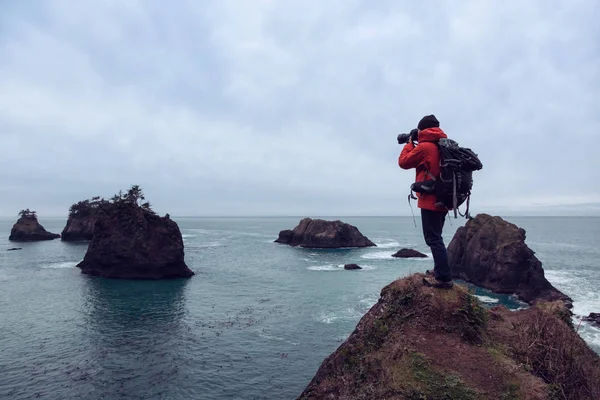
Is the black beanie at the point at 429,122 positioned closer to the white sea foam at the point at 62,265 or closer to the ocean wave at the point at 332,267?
the ocean wave at the point at 332,267

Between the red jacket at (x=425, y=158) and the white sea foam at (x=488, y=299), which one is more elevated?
the red jacket at (x=425, y=158)

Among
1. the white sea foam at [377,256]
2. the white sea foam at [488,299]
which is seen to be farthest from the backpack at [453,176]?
the white sea foam at [377,256]

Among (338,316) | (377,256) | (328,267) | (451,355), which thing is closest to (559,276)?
(377,256)

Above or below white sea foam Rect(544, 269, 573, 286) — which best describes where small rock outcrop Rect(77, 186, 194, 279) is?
above

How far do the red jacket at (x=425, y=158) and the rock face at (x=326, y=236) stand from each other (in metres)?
93.7

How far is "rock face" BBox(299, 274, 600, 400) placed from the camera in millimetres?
8039

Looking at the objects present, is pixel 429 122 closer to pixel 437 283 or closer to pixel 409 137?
pixel 409 137

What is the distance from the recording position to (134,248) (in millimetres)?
57656

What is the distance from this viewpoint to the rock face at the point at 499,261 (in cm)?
4294

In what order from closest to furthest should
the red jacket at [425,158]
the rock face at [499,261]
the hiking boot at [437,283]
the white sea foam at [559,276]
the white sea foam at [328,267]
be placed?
the red jacket at [425,158], the hiking boot at [437,283], the rock face at [499,261], the white sea foam at [559,276], the white sea foam at [328,267]

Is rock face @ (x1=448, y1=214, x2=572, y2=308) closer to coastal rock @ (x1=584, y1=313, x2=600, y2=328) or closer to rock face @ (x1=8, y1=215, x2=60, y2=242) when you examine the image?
coastal rock @ (x1=584, y1=313, x2=600, y2=328)

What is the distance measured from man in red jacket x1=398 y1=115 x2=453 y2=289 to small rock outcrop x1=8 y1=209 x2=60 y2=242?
145m

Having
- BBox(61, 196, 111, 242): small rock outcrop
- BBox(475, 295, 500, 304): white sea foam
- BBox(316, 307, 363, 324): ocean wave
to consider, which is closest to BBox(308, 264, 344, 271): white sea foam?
BBox(475, 295, 500, 304): white sea foam

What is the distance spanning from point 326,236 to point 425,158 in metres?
95.0
